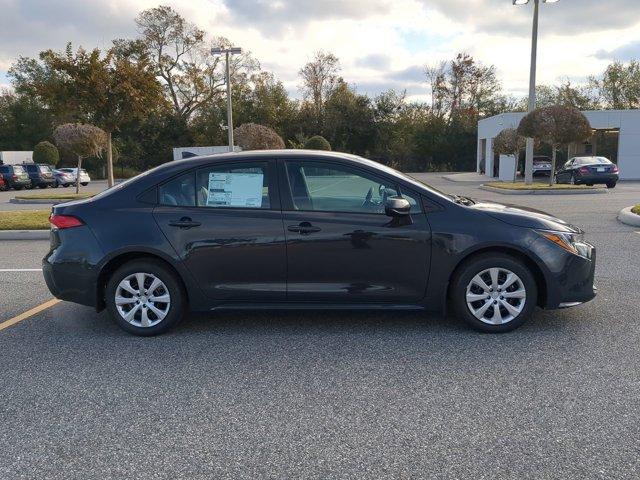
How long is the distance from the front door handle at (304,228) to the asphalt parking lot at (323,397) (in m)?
0.93

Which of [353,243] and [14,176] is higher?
[14,176]

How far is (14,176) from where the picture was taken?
32625 mm

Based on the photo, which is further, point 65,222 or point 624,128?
point 624,128

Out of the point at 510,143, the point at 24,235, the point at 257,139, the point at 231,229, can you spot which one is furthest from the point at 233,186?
the point at 510,143

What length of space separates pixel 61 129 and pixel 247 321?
1892cm

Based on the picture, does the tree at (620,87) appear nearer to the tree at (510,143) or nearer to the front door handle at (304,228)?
the tree at (510,143)

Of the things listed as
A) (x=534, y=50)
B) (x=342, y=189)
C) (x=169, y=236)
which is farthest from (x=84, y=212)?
(x=534, y=50)

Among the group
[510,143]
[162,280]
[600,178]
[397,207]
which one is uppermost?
[510,143]

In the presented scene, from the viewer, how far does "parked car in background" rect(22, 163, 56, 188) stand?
112ft

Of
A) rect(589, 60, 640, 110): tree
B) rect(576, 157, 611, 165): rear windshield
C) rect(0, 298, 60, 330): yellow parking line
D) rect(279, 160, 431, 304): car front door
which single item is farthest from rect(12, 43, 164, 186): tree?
rect(589, 60, 640, 110): tree

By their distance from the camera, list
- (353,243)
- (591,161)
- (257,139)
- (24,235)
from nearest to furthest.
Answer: (353,243) → (24,235) → (257,139) → (591,161)

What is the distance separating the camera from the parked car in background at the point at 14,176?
3250 centimetres

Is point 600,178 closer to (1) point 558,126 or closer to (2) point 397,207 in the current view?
(1) point 558,126

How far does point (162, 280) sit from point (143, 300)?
257 millimetres
